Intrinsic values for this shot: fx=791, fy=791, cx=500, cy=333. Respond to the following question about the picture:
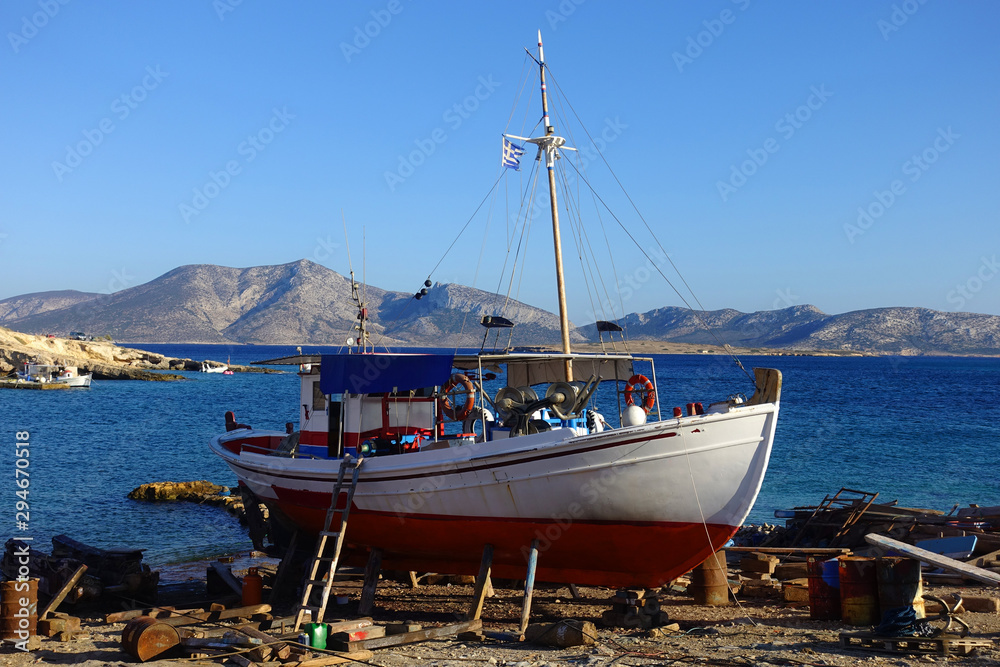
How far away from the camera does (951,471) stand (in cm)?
3197

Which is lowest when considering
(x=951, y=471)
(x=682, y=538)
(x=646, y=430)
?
(x=951, y=471)

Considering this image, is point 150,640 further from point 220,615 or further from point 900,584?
point 900,584

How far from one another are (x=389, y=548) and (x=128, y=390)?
235ft

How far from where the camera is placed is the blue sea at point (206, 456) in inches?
855

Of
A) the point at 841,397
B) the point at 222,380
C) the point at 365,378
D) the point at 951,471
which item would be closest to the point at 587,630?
the point at 365,378

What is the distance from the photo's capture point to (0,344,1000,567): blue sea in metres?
21.7

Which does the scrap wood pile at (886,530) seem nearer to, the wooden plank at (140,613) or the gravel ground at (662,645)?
the gravel ground at (662,645)

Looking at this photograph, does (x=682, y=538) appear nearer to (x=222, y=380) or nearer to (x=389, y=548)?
(x=389, y=548)

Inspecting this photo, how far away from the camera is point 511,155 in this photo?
1532 centimetres

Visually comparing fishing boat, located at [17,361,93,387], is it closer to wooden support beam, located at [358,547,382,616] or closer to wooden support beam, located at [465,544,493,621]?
wooden support beam, located at [358,547,382,616]

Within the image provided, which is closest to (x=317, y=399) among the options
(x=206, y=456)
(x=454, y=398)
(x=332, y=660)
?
(x=454, y=398)

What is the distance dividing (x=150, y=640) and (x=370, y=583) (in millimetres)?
3858

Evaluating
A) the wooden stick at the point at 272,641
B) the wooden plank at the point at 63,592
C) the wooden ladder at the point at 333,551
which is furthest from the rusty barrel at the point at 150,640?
the wooden plank at the point at 63,592

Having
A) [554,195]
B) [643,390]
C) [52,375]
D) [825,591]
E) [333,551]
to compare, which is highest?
[554,195]
